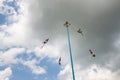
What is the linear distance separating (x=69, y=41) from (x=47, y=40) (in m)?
10.1

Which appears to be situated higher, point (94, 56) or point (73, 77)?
point (94, 56)

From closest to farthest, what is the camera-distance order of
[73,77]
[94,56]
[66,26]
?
[73,77] → [94,56] → [66,26]

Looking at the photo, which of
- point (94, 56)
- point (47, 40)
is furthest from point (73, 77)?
point (47, 40)

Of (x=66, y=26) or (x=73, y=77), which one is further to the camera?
(x=66, y=26)

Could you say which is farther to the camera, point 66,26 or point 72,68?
point 66,26

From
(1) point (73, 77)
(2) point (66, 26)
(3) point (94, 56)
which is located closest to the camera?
(1) point (73, 77)

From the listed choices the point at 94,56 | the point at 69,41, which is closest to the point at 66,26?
the point at 69,41

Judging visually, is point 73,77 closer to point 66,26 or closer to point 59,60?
point 59,60

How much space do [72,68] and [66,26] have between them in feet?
71.3

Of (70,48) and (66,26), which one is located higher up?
(66,26)

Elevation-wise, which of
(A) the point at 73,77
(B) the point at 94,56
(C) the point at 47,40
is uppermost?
(C) the point at 47,40

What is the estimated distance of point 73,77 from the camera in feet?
362

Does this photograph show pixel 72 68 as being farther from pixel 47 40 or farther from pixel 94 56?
pixel 47 40

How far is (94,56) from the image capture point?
119 meters
